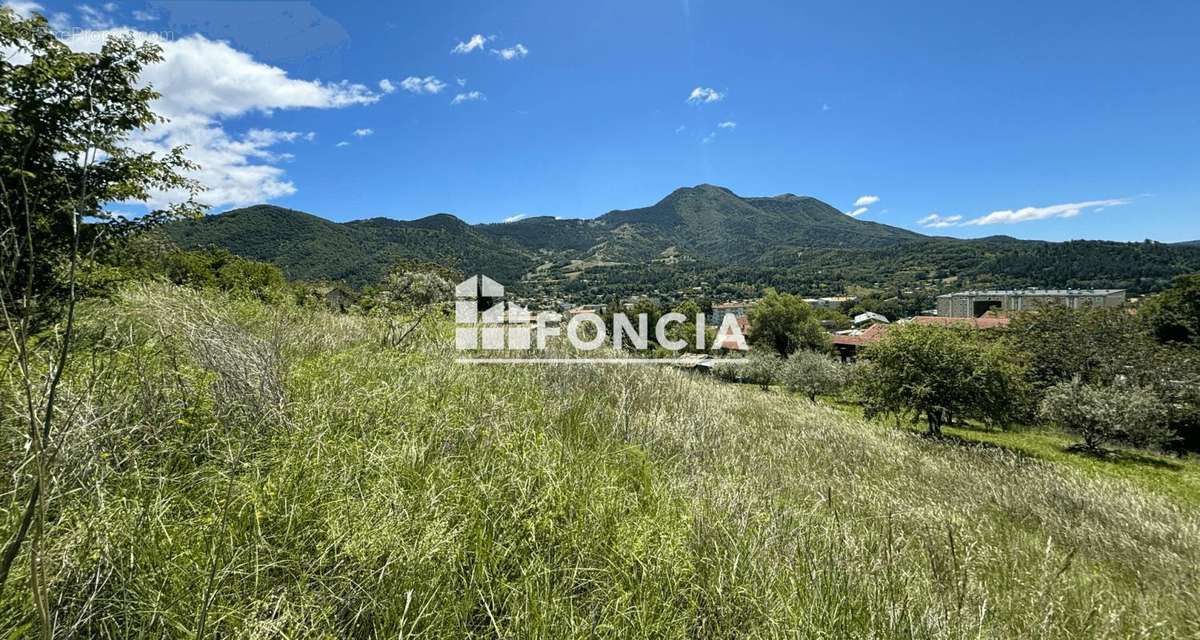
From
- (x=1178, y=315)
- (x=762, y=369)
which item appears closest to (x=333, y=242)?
(x=762, y=369)

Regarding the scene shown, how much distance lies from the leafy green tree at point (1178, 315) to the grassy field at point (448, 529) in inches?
1946

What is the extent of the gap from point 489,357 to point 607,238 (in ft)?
647

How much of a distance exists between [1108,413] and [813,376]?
12.7 meters

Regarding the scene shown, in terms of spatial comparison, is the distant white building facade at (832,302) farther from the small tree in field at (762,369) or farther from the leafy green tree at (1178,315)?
the small tree in field at (762,369)

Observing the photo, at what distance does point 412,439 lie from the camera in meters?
2.69

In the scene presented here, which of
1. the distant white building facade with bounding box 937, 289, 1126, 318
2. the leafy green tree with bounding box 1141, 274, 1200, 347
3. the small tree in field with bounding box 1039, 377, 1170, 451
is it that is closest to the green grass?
the small tree in field with bounding box 1039, 377, 1170, 451

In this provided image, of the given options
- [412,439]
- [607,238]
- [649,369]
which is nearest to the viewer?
[412,439]

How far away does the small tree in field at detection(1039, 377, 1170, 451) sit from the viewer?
1636cm

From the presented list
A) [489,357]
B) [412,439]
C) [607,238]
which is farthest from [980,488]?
[607,238]

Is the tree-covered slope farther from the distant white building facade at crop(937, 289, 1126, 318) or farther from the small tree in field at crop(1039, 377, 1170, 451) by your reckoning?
the distant white building facade at crop(937, 289, 1126, 318)

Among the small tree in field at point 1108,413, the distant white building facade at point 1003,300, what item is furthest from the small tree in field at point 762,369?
the distant white building facade at point 1003,300

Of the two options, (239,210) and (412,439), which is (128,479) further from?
(239,210)

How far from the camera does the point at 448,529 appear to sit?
2041 mm

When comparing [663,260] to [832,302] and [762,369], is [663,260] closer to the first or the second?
[832,302]
